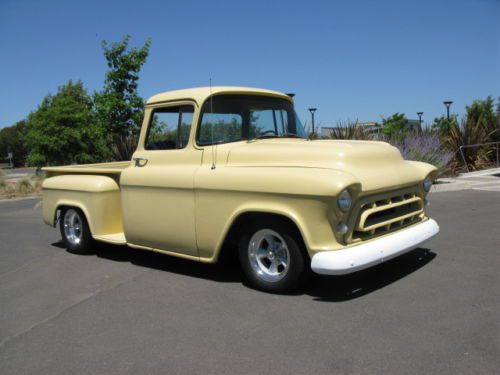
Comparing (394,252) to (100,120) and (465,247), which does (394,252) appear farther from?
Result: (100,120)

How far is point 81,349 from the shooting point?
11.7 feet

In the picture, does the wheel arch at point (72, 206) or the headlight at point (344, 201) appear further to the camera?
the wheel arch at point (72, 206)

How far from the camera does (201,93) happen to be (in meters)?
5.29

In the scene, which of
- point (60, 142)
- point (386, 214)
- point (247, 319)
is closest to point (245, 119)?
point (386, 214)

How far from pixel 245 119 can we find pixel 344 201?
73.7 inches

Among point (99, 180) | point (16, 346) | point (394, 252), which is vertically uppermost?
point (99, 180)

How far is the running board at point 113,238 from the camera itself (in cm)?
594

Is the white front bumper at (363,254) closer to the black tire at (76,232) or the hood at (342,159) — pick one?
the hood at (342,159)

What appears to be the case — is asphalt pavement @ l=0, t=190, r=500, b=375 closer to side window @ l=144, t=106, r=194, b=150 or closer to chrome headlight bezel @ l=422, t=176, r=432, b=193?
chrome headlight bezel @ l=422, t=176, r=432, b=193

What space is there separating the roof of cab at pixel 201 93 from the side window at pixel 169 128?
11 cm

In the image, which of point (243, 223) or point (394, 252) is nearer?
point (394, 252)

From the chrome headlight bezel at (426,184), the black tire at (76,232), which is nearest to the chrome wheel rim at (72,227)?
the black tire at (76,232)

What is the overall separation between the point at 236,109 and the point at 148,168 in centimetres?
120

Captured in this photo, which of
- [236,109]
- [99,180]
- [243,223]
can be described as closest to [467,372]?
[243,223]
